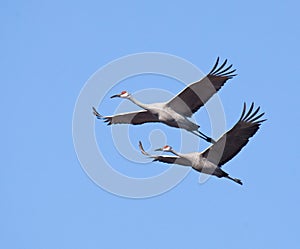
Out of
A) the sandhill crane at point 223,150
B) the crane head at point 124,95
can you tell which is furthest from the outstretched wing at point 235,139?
the crane head at point 124,95

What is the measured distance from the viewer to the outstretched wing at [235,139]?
107 ft

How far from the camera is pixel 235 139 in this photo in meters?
32.8

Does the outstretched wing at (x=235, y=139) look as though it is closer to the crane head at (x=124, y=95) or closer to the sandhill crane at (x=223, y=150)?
the sandhill crane at (x=223, y=150)

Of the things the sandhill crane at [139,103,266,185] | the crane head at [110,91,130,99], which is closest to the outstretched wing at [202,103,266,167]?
the sandhill crane at [139,103,266,185]

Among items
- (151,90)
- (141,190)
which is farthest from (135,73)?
(141,190)

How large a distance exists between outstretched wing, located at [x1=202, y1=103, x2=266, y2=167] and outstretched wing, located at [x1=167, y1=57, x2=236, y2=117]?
1.57m

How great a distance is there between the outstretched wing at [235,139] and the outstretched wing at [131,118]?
2694 mm

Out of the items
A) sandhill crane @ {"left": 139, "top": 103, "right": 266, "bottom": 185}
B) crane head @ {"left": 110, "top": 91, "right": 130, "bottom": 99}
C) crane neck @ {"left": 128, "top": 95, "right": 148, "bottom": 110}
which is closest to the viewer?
sandhill crane @ {"left": 139, "top": 103, "right": 266, "bottom": 185}

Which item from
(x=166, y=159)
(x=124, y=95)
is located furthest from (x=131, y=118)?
(x=166, y=159)

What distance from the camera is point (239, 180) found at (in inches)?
1346

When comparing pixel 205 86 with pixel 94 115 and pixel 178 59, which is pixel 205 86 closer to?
pixel 178 59

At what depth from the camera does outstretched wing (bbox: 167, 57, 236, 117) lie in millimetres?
33719

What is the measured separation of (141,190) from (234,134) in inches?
139

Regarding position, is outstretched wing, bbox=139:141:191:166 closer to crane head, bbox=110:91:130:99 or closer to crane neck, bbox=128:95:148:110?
crane neck, bbox=128:95:148:110
